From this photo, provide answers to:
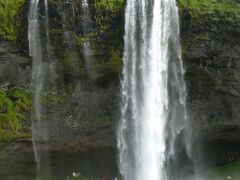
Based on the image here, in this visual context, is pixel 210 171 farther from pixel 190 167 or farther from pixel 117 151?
pixel 117 151

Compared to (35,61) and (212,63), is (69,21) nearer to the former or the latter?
(35,61)

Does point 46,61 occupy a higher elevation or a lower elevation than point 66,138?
higher

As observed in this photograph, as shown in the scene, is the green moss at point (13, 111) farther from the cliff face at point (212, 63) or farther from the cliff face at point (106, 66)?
the cliff face at point (212, 63)

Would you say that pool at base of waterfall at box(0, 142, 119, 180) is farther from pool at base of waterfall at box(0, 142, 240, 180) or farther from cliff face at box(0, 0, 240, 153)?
cliff face at box(0, 0, 240, 153)

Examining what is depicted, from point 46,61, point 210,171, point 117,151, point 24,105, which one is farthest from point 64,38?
point 210,171

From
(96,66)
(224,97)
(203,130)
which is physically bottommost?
(203,130)

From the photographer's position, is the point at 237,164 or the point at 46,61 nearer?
the point at 46,61

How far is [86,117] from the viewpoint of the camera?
23781mm

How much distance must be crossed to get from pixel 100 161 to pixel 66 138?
228cm

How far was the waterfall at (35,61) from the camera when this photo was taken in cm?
2269

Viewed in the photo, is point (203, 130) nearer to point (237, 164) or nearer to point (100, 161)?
point (237, 164)

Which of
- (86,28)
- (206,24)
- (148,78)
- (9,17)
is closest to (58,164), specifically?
(148,78)

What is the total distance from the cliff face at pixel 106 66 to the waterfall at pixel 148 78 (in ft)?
1.58

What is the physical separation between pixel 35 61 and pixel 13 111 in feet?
8.53
